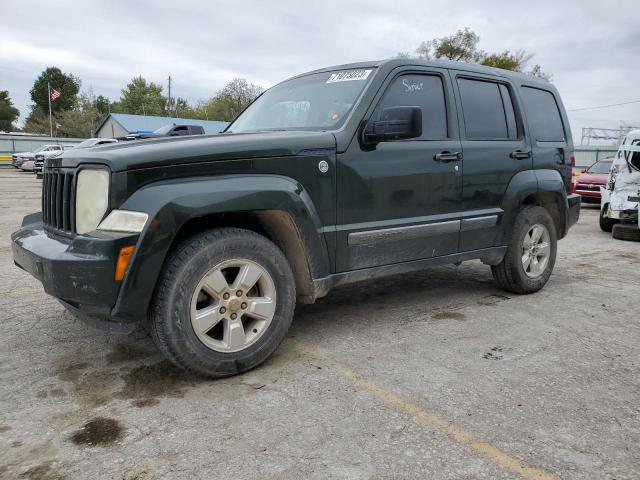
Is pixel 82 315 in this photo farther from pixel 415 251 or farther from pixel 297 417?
pixel 415 251

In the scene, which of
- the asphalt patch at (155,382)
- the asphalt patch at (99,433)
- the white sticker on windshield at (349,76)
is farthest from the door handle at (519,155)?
the asphalt patch at (99,433)

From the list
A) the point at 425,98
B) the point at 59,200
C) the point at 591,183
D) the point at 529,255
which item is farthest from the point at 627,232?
the point at 59,200

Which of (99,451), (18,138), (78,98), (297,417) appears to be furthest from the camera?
(78,98)

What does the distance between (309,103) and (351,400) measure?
2.19 meters

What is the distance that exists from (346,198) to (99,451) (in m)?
2.01

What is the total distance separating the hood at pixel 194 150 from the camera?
2721mm

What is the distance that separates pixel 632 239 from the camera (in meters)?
8.58

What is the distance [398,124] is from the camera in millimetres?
3338

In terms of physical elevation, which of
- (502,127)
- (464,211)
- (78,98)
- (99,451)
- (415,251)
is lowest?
(99,451)

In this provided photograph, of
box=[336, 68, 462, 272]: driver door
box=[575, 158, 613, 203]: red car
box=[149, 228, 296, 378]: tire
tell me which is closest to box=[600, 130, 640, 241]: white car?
box=[575, 158, 613, 203]: red car

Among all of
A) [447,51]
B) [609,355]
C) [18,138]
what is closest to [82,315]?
[609,355]

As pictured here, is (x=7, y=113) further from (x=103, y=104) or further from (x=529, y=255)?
(x=529, y=255)

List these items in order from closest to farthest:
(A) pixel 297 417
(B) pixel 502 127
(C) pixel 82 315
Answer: (A) pixel 297 417 < (C) pixel 82 315 < (B) pixel 502 127

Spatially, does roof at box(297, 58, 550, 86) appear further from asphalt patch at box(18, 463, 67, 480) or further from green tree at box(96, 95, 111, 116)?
green tree at box(96, 95, 111, 116)
